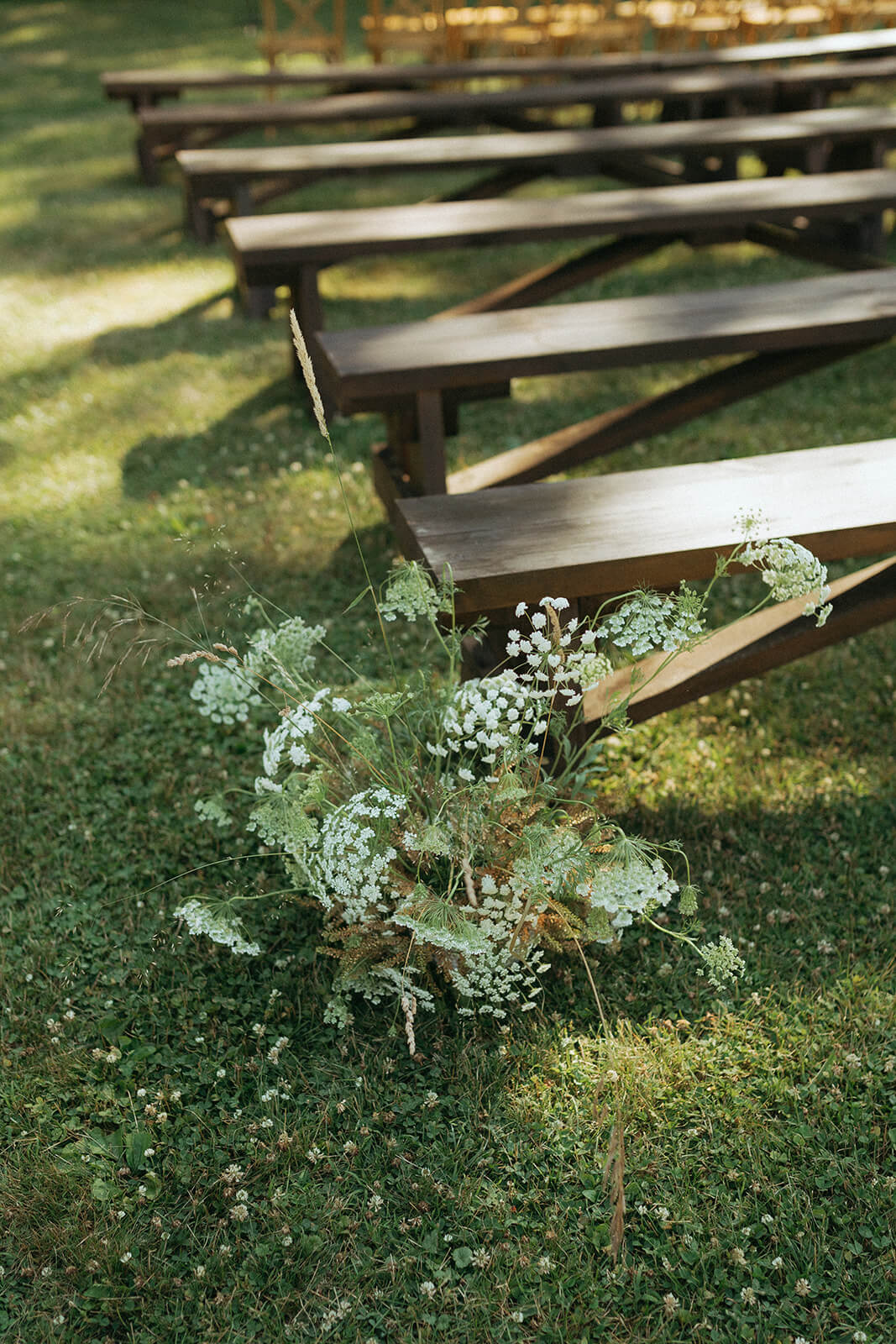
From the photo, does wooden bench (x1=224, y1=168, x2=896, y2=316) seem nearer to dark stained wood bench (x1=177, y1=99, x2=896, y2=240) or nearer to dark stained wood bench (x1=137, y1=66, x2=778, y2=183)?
dark stained wood bench (x1=177, y1=99, x2=896, y2=240)

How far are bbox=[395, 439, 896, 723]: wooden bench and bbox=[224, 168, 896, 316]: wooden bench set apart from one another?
6.37 feet

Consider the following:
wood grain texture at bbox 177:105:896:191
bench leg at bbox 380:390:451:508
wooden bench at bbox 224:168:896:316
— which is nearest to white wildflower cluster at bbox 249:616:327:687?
bench leg at bbox 380:390:451:508

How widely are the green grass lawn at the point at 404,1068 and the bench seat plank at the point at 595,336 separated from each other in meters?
0.80

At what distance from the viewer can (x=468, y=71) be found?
808cm

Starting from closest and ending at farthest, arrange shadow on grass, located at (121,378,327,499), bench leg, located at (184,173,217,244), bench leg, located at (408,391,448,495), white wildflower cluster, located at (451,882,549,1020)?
white wildflower cluster, located at (451,882,549,1020) → bench leg, located at (408,391,448,495) → shadow on grass, located at (121,378,327,499) → bench leg, located at (184,173,217,244)

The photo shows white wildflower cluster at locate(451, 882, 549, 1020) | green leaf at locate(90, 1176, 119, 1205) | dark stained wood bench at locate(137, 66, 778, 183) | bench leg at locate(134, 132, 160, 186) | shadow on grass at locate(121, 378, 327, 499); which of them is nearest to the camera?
green leaf at locate(90, 1176, 119, 1205)

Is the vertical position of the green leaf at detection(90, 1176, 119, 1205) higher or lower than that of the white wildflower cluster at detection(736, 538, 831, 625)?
lower

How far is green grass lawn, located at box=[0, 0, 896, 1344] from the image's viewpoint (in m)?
1.87

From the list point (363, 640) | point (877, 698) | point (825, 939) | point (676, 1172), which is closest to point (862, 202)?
point (877, 698)

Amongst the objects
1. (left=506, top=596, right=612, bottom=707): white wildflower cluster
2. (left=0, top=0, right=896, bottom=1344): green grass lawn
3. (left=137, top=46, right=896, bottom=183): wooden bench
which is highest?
(left=137, top=46, right=896, bottom=183): wooden bench

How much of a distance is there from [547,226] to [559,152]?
1281mm

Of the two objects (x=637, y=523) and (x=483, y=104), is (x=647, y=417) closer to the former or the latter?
(x=637, y=523)

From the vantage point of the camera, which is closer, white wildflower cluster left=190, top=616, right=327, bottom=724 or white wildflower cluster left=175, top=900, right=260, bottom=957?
white wildflower cluster left=175, top=900, right=260, bottom=957

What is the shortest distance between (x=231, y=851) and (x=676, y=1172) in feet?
4.11
